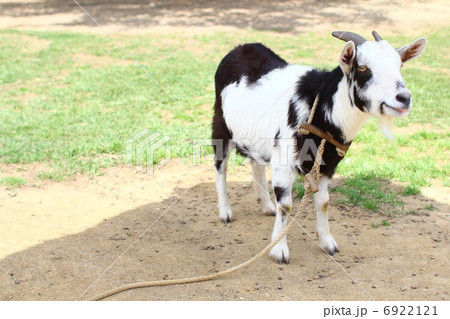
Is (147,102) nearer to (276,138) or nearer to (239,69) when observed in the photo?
(239,69)

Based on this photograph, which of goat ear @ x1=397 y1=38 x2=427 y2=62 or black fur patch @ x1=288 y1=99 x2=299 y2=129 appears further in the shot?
black fur patch @ x1=288 y1=99 x2=299 y2=129

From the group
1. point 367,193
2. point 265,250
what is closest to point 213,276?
point 265,250

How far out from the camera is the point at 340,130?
4.05 metres

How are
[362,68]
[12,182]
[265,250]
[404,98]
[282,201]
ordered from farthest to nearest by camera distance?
[12,182] → [282,201] → [265,250] → [362,68] → [404,98]

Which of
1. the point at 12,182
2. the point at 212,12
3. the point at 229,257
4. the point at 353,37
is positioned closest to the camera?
the point at 353,37

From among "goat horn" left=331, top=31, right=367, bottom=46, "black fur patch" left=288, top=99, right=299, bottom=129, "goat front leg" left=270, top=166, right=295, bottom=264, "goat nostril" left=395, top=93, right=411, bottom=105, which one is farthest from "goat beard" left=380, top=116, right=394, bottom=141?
"goat front leg" left=270, top=166, right=295, bottom=264

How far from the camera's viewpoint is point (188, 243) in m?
4.85

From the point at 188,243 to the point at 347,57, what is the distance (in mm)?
2205

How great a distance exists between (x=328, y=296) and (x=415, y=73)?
7.27 m

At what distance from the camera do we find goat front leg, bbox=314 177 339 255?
4.51m

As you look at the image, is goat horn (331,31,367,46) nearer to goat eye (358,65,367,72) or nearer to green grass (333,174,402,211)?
goat eye (358,65,367,72)

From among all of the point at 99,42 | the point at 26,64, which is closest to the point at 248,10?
the point at 99,42

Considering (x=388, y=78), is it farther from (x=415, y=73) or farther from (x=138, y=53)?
(x=138, y=53)

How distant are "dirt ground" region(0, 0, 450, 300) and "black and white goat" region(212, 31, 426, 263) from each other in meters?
0.30
